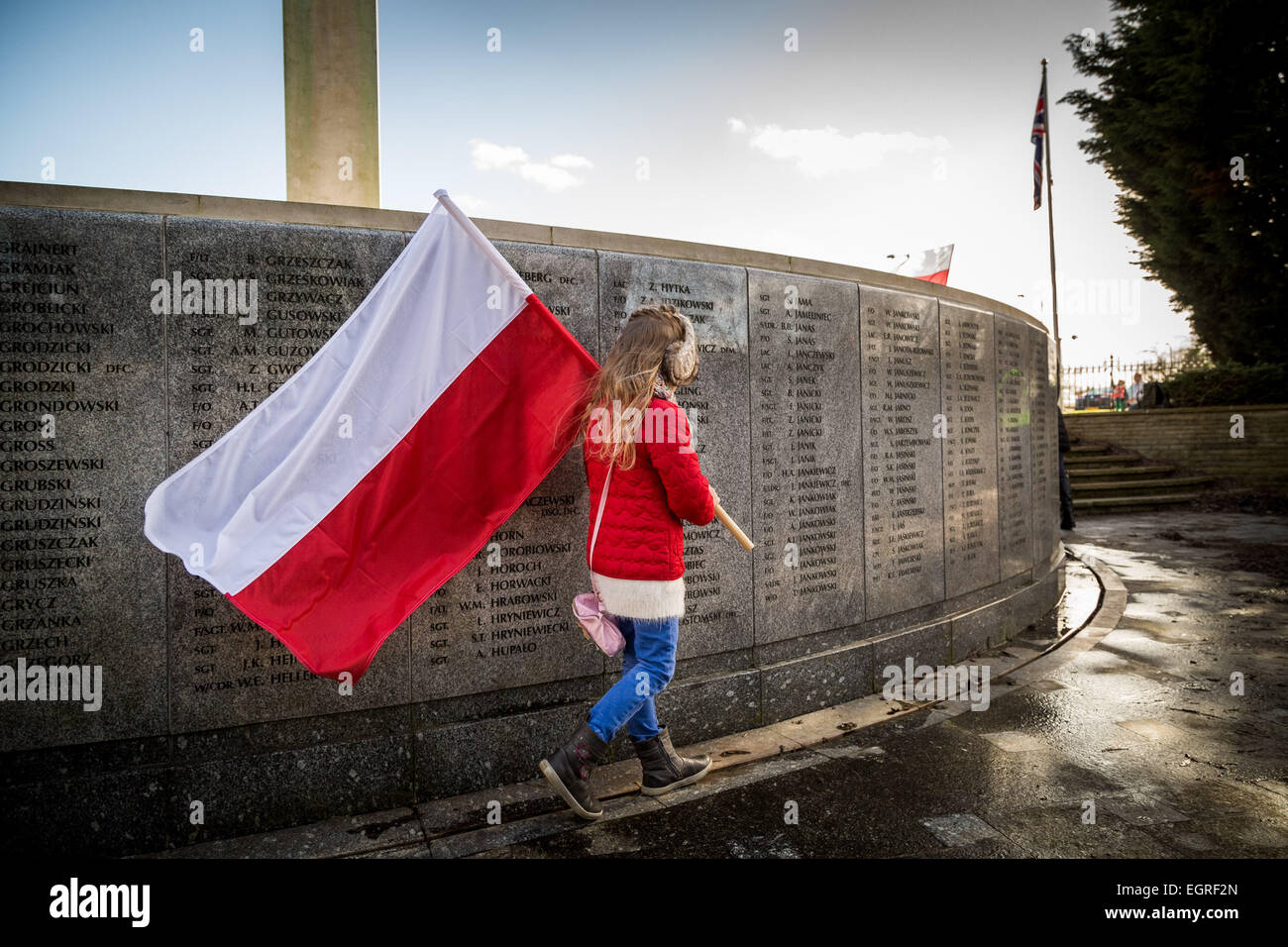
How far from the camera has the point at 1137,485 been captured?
1584 centimetres

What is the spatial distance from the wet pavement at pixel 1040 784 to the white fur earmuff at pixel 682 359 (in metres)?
1.96

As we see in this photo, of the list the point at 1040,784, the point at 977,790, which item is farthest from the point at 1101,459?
the point at 977,790

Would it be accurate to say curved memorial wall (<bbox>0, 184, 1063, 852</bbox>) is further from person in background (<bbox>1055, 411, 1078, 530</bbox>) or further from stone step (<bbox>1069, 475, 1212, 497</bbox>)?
stone step (<bbox>1069, 475, 1212, 497</bbox>)

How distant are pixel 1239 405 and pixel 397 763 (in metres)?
20.8

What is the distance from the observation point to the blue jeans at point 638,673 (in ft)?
10.4

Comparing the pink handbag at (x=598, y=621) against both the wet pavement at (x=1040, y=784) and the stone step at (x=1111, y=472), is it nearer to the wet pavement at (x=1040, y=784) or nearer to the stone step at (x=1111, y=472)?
the wet pavement at (x=1040, y=784)

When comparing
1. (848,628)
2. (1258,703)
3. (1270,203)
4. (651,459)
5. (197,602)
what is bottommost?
(1258,703)

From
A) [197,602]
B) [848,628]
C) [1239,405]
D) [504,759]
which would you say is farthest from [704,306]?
[1239,405]

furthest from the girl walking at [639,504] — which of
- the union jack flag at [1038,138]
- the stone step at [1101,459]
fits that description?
the union jack flag at [1038,138]

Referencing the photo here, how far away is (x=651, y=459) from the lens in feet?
10.1

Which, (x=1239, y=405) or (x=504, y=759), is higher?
(x=1239, y=405)

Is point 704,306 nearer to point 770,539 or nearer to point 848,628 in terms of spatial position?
point 770,539

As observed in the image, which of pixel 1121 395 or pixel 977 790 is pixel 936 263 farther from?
pixel 1121 395

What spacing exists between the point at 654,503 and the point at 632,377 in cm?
54
